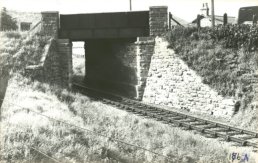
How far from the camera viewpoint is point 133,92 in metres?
22.9

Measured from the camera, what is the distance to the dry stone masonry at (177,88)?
16297 mm

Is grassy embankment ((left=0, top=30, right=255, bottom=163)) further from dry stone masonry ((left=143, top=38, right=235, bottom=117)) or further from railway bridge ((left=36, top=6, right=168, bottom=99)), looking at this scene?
railway bridge ((left=36, top=6, right=168, bottom=99))

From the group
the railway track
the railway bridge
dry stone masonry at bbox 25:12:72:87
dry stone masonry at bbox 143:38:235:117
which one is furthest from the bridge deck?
the railway track

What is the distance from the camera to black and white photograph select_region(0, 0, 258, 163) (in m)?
9.78

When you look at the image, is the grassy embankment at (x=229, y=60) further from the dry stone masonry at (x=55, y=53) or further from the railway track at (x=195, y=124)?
the dry stone masonry at (x=55, y=53)

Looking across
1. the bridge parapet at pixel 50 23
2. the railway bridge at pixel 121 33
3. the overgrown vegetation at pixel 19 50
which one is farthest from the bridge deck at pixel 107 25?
the overgrown vegetation at pixel 19 50

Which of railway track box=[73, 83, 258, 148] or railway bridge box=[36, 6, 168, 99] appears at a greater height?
railway bridge box=[36, 6, 168, 99]

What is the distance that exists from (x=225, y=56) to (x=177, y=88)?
3.21m

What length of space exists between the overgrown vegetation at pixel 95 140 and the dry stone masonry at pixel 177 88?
11.0ft

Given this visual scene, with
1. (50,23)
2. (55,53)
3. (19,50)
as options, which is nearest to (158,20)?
(55,53)

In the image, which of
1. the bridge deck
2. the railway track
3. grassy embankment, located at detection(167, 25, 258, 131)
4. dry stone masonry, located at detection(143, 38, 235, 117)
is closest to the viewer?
the railway track

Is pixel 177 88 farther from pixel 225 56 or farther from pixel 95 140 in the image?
pixel 95 140

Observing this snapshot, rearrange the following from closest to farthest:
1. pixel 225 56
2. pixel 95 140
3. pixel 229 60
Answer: pixel 95 140 < pixel 229 60 < pixel 225 56

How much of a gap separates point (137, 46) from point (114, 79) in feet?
16.7
